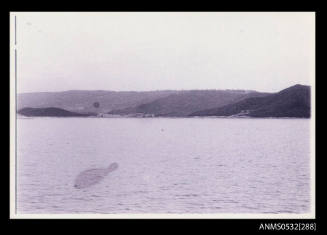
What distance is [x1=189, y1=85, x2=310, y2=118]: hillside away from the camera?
16266 millimetres

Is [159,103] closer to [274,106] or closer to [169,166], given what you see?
[169,166]

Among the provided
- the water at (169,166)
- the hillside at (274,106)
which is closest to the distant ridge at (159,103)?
the hillside at (274,106)

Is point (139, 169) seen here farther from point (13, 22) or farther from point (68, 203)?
point (13, 22)

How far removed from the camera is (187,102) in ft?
65.8

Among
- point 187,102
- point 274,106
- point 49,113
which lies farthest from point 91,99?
point 274,106

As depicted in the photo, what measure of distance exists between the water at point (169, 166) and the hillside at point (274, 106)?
0.56 meters

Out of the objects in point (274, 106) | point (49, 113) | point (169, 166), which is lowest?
point (169, 166)

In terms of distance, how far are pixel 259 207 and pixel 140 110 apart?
29.3 feet

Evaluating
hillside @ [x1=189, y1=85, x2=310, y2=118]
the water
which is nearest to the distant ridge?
hillside @ [x1=189, y1=85, x2=310, y2=118]

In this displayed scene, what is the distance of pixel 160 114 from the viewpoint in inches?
827

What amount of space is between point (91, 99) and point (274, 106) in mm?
10674

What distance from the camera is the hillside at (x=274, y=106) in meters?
16.3

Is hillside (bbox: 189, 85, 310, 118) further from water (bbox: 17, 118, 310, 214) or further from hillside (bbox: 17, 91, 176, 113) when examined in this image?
hillside (bbox: 17, 91, 176, 113)

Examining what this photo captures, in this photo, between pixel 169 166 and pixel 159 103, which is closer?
pixel 169 166
